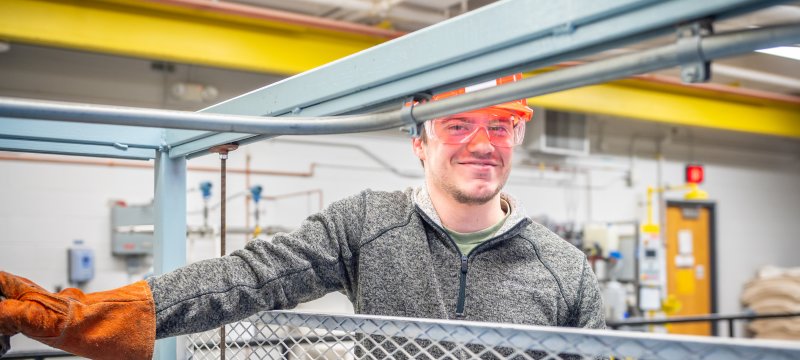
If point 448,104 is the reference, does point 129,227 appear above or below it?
below

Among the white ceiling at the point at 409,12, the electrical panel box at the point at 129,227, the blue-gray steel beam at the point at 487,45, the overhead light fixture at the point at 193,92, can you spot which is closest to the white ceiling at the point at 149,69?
the white ceiling at the point at 409,12

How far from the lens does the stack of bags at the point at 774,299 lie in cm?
733

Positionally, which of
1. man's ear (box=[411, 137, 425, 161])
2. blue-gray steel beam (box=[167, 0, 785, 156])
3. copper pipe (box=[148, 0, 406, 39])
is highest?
copper pipe (box=[148, 0, 406, 39])

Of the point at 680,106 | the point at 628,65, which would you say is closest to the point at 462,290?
the point at 628,65

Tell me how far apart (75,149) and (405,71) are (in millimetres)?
778

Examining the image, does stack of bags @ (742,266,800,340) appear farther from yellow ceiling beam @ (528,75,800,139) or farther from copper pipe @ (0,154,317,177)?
copper pipe @ (0,154,317,177)

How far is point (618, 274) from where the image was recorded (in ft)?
23.1

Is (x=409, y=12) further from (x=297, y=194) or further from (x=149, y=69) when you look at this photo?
(x=149, y=69)

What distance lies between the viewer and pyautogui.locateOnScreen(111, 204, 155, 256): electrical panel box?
4961 millimetres

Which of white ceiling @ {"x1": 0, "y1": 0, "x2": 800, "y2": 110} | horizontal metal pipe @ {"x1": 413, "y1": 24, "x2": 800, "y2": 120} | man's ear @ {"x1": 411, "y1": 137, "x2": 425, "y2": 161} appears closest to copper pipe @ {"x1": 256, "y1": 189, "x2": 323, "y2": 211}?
white ceiling @ {"x1": 0, "y1": 0, "x2": 800, "y2": 110}

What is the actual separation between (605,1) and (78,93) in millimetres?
4961

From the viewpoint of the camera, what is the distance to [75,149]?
1.36m

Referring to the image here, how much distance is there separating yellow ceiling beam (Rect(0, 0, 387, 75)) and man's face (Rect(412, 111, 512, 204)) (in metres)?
3.07

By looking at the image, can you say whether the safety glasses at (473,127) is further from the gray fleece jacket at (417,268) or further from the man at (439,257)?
the gray fleece jacket at (417,268)
